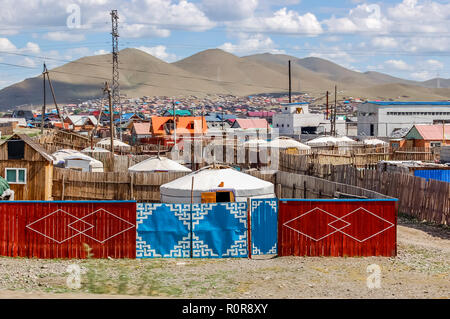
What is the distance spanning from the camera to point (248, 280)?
1331 centimetres

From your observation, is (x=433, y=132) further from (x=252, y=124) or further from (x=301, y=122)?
(x=252, y=124)

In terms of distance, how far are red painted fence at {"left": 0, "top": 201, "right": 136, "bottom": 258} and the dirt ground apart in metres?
0.40

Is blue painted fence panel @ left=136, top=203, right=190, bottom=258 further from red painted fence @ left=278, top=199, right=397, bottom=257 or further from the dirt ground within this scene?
red painted fence @ left=278, top=199, right=397, bottom=257

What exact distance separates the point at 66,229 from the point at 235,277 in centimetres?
487

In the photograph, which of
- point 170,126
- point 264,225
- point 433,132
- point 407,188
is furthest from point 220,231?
point 170,126

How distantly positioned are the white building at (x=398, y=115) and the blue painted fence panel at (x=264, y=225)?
66470 mm

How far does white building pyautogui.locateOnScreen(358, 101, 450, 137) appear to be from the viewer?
80125mm

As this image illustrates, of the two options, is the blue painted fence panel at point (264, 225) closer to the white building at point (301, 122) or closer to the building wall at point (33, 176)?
the building wall at point (33, 176)

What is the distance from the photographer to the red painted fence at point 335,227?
15633 millimetres

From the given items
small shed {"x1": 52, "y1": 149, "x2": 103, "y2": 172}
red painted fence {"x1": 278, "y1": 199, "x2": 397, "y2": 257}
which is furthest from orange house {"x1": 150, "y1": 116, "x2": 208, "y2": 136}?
red painted fence {"x1": 278, "y1": 199, "x2": 397, "y2": 257}

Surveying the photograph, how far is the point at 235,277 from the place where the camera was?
13.6 m

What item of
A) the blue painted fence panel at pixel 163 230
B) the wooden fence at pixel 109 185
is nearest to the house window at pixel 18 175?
the wooden fence at pixel 109 185

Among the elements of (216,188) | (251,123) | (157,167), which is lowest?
(216,188)
